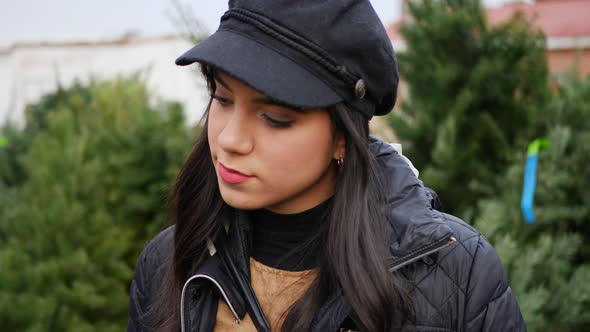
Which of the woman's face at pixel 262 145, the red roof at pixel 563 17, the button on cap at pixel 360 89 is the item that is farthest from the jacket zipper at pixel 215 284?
the red roof at pixel 563 17

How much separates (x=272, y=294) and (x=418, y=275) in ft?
1.21

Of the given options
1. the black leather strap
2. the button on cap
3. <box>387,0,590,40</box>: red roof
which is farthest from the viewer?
<box>387,0,590,40</box>: red roof

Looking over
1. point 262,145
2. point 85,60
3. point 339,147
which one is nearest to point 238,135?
point 262,145

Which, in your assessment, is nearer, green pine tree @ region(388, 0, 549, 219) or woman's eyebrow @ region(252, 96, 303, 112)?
woman's eyebrow @ region(252, 96, 303, 112)

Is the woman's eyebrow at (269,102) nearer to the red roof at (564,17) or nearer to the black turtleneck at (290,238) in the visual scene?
the black turtleneck at (290,238)

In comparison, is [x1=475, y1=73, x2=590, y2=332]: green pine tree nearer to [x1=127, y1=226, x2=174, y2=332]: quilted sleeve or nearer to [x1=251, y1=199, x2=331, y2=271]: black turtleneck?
[x1=251, y1=199, x2=331, y2=271]: black turtleneck

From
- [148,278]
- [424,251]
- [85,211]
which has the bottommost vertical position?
[85,211]

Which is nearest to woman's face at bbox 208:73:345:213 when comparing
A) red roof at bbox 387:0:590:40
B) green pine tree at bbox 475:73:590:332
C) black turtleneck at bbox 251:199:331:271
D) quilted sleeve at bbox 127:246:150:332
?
black turtleneck at bbox 251:199:331:271

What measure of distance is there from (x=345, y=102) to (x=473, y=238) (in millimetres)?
470

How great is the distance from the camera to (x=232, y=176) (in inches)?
60.7

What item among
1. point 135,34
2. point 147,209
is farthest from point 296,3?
point 135,34

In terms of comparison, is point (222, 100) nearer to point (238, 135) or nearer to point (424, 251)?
point (238, 135)

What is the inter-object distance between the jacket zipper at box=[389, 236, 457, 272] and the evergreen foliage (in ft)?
6.46

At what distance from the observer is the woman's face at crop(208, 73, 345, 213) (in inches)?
58.9
